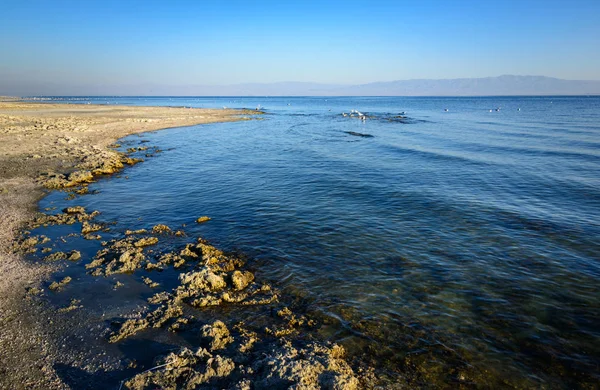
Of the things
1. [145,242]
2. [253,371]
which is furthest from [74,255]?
[253,371]

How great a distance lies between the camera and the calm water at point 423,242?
8445mm

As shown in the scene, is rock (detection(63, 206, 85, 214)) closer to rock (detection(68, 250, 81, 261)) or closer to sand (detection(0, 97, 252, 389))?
sand (detection(0, 97, 252, 389))

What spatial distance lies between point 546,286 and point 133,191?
2374 cm

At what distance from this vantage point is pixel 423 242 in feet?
47.2

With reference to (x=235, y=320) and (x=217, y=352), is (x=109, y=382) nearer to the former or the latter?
(x=217, y=352)

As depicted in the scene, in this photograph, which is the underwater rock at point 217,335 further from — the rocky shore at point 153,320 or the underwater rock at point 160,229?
the underwater rock at point 160,229

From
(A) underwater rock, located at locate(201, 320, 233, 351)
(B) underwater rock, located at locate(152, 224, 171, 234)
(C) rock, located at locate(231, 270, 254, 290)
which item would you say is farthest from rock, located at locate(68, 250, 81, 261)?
(A) underwater rock, located at locate(201, 320, 233, 351)

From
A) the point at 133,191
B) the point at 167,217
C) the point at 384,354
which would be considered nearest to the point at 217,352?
the point at 384,354

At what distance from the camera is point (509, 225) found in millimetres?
16266

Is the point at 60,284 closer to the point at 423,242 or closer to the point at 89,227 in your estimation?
the point at 89,227

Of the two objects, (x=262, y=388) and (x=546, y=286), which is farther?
(x=546, y=286)

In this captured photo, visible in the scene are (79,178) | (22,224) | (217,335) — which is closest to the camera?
(217,335)

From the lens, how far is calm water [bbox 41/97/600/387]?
8.45m

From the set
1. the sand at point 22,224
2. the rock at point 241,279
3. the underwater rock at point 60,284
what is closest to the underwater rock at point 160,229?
the sand at point 22,224
